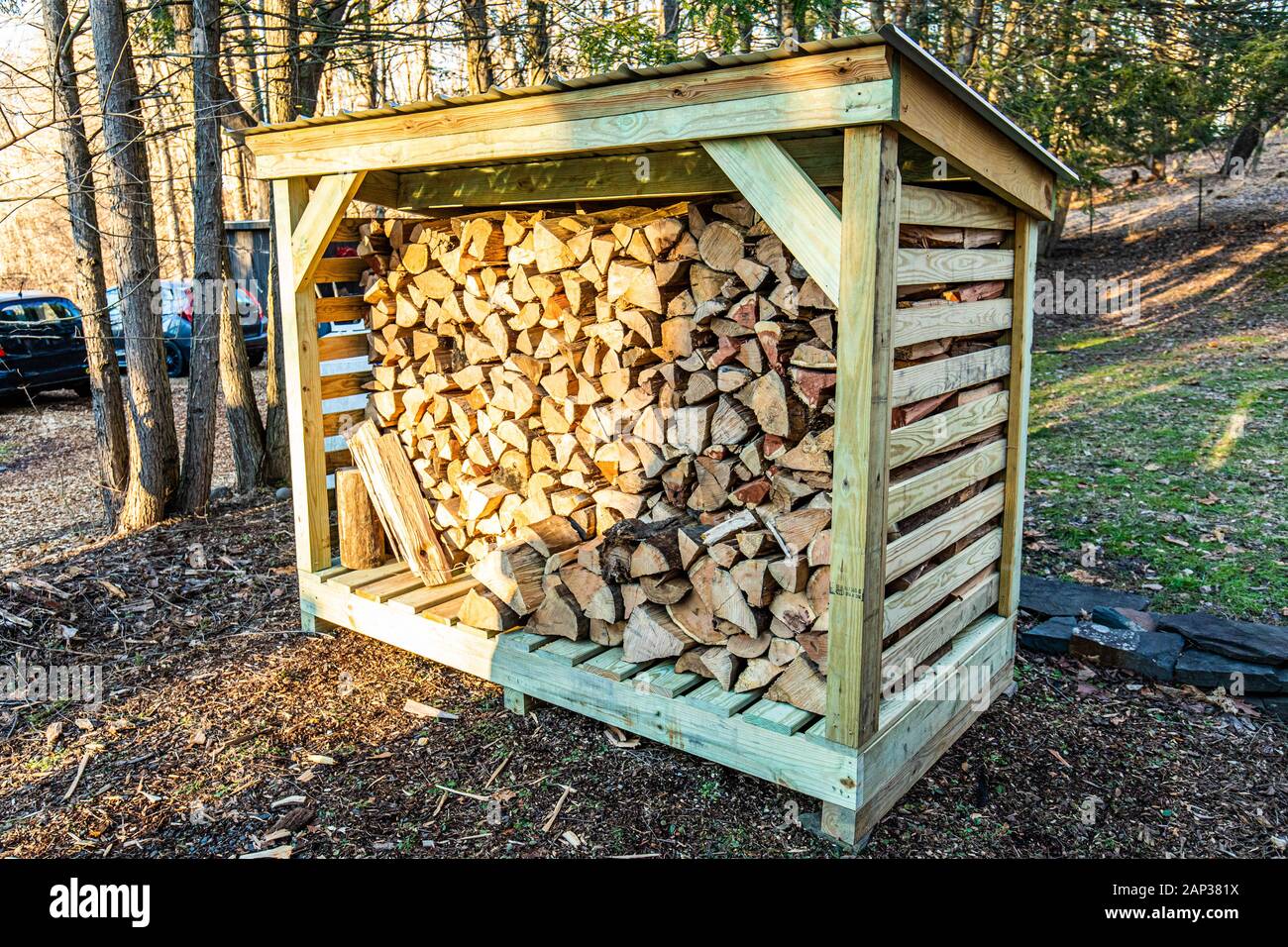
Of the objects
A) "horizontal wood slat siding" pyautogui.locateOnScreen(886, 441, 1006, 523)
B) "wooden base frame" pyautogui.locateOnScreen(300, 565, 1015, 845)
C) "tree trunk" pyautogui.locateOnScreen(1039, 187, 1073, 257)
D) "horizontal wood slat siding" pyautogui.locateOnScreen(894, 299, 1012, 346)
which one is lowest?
"wooden base frame" pyautogui.locateOnScreen(300, 565, 1015, 845)

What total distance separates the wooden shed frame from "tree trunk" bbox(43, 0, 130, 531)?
2.12 metres

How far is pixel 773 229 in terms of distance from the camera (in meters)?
2.94

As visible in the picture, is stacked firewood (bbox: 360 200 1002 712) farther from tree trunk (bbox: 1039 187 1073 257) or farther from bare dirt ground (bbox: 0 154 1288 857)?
tree trunk (bbox: 1039 187 1073 257)

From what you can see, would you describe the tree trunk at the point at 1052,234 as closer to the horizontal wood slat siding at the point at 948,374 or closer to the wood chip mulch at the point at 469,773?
the horizontal wood slat siding at the point at 948,374

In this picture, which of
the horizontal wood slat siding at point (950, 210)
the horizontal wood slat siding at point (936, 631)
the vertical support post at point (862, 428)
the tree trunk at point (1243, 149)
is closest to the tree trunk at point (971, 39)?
the horizontal wood slat siding at point (950, 210)

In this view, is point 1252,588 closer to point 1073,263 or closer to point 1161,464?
point 1161,464

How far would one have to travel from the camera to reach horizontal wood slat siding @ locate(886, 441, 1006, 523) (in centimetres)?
322

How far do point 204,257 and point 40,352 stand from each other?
6.82m

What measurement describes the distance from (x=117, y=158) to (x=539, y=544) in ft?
12.7

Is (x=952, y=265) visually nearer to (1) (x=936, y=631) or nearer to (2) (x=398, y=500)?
(1) (x=936, y=631)

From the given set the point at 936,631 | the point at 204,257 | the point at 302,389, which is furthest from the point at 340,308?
the point at 936,631

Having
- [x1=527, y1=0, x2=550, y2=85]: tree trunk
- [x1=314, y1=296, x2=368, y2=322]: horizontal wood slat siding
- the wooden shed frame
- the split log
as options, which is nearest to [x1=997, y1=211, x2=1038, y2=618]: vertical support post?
the wooden shed frame

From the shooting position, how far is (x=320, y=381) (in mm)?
4770

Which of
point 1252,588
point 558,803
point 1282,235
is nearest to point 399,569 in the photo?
point 558,803
